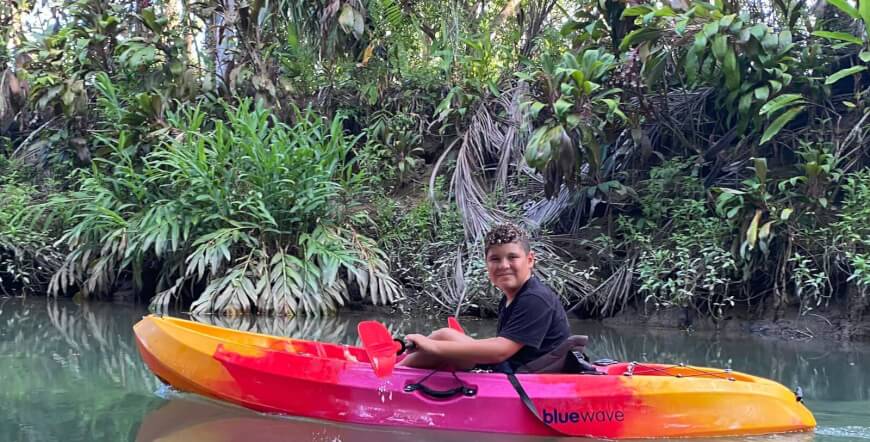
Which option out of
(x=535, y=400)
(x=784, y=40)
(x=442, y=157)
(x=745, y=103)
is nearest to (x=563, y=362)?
(x=535, y=400)

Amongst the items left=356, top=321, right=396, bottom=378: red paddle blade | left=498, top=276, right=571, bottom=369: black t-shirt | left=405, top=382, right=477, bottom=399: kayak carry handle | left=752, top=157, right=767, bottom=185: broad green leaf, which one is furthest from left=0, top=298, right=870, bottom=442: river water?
left=752, top=157, right=767, bottom=185: broad green leaf

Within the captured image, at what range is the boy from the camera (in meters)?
3.56

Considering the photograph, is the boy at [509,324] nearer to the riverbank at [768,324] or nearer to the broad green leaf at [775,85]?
the riverbank at [768,324]

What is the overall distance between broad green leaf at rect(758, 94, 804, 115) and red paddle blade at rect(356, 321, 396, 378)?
449cm

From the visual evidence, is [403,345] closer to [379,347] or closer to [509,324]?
[379,347]

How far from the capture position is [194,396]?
4.17 meters

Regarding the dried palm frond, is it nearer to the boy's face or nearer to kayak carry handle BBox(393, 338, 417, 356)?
the boy's face

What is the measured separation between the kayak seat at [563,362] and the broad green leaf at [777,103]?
12.4ft

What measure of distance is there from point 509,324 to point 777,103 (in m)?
4.18

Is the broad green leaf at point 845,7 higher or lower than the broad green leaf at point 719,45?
higher

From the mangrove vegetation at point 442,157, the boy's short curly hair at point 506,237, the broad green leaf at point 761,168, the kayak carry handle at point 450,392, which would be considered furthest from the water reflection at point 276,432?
the mangrove vegetation at point 442,157

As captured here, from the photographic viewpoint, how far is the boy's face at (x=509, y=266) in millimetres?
3609

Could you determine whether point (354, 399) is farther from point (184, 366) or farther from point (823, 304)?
point (823, 304)

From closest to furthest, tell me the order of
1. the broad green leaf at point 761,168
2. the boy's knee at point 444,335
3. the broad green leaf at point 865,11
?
the boy's knee at point 444,335, the broad green leaf at point 865,11, the broad green leaf at point 761,168
